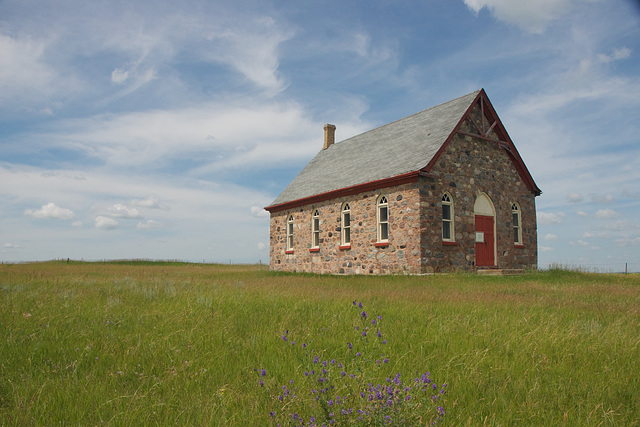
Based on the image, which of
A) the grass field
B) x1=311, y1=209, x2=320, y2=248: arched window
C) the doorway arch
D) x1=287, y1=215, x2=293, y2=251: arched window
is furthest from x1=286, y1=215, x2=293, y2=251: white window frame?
the grass field

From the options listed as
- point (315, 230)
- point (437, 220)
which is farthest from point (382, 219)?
point (315, 230)

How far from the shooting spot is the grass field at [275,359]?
146 inches

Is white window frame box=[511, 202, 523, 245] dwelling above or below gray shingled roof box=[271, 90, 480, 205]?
below

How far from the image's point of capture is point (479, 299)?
9.73 m

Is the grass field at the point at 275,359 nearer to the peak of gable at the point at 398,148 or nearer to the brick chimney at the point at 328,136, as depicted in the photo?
the peak of gable at the point at 398,148

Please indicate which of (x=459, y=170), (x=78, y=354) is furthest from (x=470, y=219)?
(x=78, y=354)

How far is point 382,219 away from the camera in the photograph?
19828 mm

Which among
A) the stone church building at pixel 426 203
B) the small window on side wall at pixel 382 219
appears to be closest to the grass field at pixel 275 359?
the stone church building at pixel 426 203

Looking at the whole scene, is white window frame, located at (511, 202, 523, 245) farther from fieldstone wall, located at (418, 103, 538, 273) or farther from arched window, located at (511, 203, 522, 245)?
fieldstone wall, located at (418, 103, 538, 273)

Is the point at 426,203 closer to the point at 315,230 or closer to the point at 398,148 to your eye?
the point at 398,148

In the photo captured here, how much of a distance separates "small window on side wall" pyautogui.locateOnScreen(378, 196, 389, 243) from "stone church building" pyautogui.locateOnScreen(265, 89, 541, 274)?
5 cm

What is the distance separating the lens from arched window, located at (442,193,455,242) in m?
19.0

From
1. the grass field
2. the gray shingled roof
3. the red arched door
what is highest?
the gray shingled roof

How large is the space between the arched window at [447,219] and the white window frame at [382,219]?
2439 millimetres
